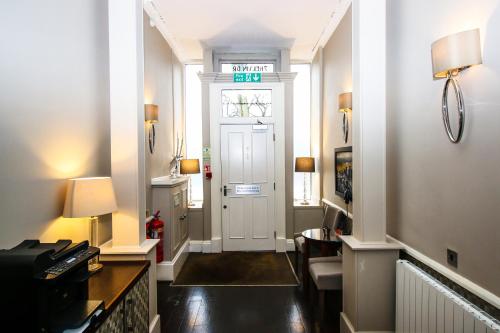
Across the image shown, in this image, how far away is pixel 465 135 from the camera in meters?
1.57

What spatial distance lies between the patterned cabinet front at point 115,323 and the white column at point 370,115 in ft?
6.00

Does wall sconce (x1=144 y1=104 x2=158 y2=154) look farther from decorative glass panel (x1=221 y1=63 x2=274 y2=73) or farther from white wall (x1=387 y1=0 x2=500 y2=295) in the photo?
white wall (x1=387 y1=0 x2=500 y2=295)

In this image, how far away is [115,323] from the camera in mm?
1561

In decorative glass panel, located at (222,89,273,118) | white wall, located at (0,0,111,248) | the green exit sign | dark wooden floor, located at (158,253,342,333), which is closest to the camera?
white wall, located at (0,0,111,248)

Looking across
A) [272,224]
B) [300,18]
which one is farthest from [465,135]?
[272,224]

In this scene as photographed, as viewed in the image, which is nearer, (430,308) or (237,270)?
(430,308)

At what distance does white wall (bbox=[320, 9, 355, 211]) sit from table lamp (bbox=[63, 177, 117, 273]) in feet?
8.88

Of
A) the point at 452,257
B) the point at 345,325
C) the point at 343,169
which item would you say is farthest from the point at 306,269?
the point at 452,257

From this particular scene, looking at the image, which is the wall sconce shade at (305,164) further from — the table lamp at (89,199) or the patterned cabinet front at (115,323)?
the patterned cabinet front at (115,323)

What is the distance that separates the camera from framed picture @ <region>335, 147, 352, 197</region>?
335 cm

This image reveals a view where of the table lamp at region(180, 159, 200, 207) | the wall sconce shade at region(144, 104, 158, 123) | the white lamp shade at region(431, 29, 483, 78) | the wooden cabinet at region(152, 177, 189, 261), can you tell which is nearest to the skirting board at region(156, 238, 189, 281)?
the wooden cabinet at region(152, 177, 189, 261)

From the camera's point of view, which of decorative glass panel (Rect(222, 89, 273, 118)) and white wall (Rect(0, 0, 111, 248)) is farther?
decorative glass panel (Rect(222, 89, 273, 118))

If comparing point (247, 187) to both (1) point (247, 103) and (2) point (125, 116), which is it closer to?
(1) point (247, 103)

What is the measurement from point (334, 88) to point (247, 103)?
1472 mm
